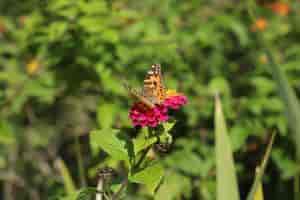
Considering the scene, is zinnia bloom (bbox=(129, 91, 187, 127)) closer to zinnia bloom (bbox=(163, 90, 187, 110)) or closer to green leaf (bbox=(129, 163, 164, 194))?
zinnia bloom (bbox=(163, 90, 187, 110))

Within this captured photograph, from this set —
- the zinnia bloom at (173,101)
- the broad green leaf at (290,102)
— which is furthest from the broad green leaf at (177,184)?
the zinnia bloom at (173,101)

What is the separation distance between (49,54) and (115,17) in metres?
0.31

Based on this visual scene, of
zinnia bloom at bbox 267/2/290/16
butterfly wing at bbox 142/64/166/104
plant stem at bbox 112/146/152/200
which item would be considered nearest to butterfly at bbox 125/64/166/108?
butterfly wing at bbox 142/64/166/104

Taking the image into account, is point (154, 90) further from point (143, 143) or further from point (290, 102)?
point (290, 102)

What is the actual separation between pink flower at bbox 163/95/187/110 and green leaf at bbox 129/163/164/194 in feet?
0.45

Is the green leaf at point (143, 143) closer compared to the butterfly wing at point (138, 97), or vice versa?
the butterfly wing at point (138, 97)

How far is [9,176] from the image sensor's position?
2725 millimetres

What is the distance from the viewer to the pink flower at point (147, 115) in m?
1.19

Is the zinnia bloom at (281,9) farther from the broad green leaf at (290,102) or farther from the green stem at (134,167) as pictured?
the green stem at (134,167)

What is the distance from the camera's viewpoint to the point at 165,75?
2.48 meters

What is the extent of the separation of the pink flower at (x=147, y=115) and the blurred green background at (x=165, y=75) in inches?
31.2

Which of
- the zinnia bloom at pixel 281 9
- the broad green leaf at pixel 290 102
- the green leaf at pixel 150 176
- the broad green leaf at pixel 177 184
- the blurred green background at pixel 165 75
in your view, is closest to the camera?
the green leaf at pixel 150 176

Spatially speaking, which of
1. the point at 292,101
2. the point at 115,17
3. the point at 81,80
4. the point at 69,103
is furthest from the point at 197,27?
the point at 292,101

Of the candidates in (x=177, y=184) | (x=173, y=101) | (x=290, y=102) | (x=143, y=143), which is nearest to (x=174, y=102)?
(x=173, y=101)
